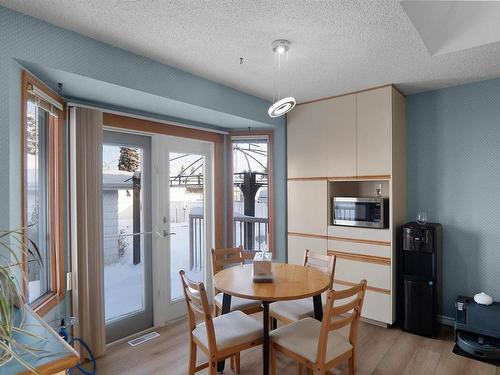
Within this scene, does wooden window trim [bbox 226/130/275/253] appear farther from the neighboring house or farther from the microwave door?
the neighboring house

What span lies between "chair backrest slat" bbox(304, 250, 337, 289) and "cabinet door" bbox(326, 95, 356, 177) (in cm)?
104

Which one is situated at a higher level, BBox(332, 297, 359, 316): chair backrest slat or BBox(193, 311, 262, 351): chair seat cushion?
BBox(332, 297, 359, 316): chair backrest slat

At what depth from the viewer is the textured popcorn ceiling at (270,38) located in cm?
177

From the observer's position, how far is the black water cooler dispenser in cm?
297

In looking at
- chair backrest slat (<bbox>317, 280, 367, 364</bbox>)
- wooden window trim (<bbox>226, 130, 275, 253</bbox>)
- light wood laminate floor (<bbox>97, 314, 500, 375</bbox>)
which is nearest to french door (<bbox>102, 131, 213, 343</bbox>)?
wooden window trim (<bbox>226, 130, 275, 253</bbox>)

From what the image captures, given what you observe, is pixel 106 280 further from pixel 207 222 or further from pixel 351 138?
pixel 351 138

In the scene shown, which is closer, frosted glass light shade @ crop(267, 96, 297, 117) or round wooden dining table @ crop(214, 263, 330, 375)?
round wooden dining table @ crop(214, 263, 330, 375)

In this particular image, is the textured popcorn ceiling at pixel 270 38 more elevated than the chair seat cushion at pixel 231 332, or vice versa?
the textured popcorn ceiling at pixel 270 38

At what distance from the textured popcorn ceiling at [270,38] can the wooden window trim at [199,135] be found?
0.77 m

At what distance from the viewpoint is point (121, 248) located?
9.97 feet

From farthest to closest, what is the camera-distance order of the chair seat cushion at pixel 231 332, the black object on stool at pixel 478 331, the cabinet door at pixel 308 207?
the cabinet door at pixel 308 207
the black object on stool at pixel 478 331
the chair seat cushion at pixel 231 332

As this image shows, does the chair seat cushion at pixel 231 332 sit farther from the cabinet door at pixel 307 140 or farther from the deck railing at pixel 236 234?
the cabinet door at pixel 307 140

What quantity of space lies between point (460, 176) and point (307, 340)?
2.52m

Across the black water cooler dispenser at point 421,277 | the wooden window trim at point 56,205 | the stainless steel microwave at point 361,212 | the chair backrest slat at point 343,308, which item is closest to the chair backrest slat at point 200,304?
the chair backrest slat at point 343,308
